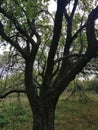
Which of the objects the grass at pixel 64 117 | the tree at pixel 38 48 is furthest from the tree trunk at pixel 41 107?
the grass at pixel 64 117

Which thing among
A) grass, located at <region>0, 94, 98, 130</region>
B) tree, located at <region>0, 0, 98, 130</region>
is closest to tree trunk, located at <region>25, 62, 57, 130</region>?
tree, located at <region>0, 0, 98, 130</region>

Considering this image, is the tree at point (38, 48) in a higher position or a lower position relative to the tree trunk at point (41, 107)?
higher

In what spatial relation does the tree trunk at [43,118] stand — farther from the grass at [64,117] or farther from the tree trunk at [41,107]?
the grass at [64,117]

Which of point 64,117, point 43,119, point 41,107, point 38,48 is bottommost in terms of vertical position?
point 43,119

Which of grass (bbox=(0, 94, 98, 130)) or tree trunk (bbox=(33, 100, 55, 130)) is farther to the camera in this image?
Answer: grass (bbox=(0, 94, 98, 130))

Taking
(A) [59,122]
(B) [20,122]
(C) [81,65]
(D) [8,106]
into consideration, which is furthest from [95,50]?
(D) [8,106]

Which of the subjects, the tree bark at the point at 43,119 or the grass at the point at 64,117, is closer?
the tree bark at the point at 43,119

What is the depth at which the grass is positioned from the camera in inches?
969

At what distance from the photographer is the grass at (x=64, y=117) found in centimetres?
2461

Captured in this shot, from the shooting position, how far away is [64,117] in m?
27.6

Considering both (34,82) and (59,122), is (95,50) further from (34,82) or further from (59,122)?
(59,122)

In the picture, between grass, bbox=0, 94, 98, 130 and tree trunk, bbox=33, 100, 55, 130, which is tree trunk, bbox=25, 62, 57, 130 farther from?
grass, bbox=0, 94, 98, 130

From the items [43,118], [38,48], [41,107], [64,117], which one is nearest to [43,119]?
[43,118]

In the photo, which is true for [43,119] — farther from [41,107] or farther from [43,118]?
[41,107]
